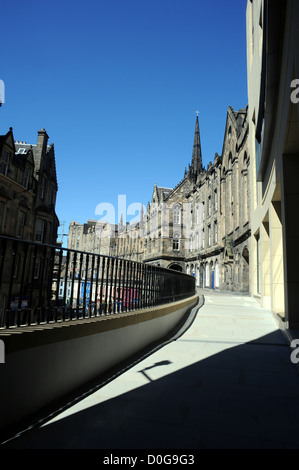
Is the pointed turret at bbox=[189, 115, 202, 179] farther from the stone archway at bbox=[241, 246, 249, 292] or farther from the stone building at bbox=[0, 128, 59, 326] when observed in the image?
the stone archway at bbox=[241, 246, 249, 292]

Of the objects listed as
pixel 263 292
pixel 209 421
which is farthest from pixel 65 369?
pixel 263 292

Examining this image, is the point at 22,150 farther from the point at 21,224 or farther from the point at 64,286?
the point at 64,286

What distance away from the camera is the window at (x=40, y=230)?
25.1 meters

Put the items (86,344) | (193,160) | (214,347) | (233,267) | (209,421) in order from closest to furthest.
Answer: (209,421) < (86,344) < (214,347) < (233,267) < (193,160)

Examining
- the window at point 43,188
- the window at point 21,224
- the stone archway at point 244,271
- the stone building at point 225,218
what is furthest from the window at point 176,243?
the window at point 21,224

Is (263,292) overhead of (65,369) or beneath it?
overhead

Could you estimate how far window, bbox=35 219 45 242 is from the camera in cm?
2506

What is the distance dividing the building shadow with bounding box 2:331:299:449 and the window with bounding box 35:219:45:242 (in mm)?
22566

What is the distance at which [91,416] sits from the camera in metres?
3.10

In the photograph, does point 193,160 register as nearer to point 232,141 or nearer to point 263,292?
point 232,141

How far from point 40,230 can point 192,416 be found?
24382 millimetres

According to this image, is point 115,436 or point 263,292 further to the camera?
point 263,292

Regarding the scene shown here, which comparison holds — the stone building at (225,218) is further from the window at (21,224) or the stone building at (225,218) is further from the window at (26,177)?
the window at (26,177)

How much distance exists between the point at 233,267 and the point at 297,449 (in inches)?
1020
